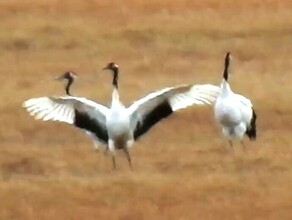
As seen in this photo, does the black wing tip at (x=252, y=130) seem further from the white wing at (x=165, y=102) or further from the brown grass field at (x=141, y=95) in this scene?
the white wing at (x=165, y=102)

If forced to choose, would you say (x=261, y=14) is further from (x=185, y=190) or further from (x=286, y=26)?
(x=185, y=190)

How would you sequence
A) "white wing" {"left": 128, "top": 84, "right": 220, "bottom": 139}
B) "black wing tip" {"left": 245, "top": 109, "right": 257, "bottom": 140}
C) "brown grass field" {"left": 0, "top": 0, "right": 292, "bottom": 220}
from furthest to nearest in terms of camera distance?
"black wing tip" {"left": 245, "top": 109, "right": 257, "bottom": 140}
"white wing" {"left": 128, "top": 84, "right": 220, "bottom": 139}
"brown grass field" {"left": 0, "top": 0, "right": 292, "bottom": 220}

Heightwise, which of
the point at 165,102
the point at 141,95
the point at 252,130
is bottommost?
the point at 141,95

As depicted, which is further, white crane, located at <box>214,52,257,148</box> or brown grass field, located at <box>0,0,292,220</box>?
white crane, located at <box>214,52,257,148</box>

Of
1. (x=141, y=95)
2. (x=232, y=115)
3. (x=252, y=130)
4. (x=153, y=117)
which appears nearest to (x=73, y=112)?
(x=153, y=117)

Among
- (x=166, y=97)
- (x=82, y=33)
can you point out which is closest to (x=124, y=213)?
(x=166, y=97)

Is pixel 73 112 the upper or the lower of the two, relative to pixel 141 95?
upper

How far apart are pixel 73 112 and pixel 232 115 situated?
2373 mm

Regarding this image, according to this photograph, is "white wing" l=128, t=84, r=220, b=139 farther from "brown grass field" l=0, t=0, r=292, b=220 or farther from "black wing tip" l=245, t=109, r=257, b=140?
"black wing tip" l=245, t=109, r=257, b=140

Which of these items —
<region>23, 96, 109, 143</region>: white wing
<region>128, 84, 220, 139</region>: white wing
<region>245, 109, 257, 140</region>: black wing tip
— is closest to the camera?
<region>128, 84, 220, 139</region>: white wing

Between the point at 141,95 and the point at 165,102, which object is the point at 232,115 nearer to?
the point at 165,102

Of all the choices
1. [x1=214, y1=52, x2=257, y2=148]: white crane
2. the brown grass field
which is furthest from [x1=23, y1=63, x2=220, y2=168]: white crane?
[x1=214, y1=52, x2=257, y2=148]: white crane

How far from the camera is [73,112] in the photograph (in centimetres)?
1599

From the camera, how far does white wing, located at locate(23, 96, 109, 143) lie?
1555cm
